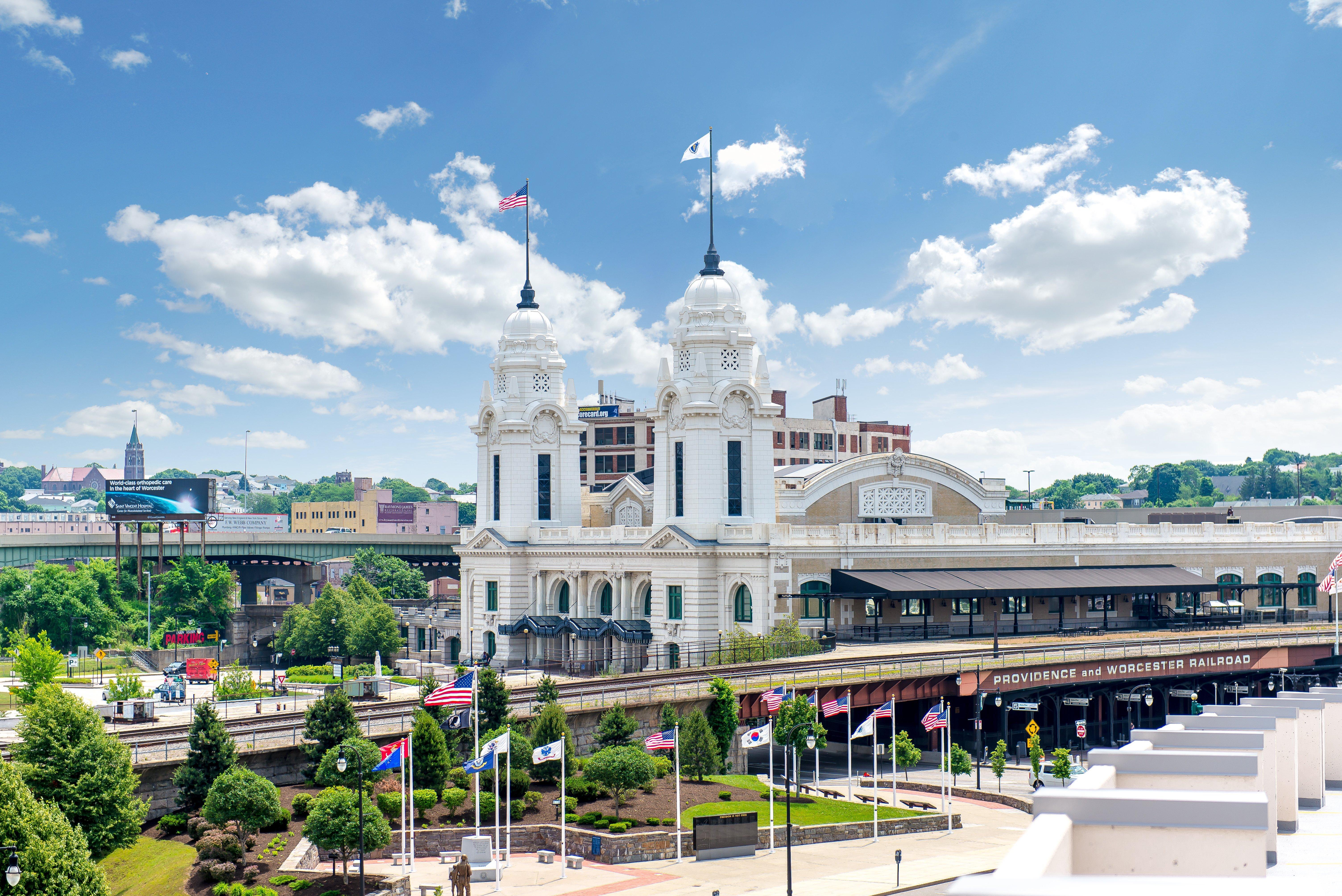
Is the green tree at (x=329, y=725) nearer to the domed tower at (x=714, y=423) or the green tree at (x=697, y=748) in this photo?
the green tree at (x=697, y=748)

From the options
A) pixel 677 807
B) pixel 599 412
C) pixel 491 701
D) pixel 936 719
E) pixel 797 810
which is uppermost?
pixel 599 412

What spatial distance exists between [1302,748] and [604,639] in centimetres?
6875

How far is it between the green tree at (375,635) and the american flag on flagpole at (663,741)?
242 ft

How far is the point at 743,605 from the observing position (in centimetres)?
8325

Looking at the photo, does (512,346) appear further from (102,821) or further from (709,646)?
(102,821)

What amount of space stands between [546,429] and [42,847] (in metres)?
64.2

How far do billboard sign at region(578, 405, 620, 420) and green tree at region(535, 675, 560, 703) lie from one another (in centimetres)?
9896

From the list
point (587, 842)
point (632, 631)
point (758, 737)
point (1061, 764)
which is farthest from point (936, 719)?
point (632, 631)

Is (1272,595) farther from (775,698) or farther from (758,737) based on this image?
(758,737)

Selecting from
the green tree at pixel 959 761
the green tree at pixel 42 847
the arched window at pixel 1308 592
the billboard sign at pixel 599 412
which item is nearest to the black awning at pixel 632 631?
the green tree at pixel 959 761

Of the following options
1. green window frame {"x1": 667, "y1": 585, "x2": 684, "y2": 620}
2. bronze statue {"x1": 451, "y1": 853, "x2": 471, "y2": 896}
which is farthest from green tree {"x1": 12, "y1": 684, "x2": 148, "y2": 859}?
green window frame {"x1": 667, "y1": 585, "x2": 684, "y2": 620}

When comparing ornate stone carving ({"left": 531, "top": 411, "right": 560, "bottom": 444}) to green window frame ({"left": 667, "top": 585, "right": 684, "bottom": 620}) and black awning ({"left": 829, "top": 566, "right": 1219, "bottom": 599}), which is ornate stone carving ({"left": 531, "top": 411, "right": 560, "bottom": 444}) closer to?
green window frame ({"left": 667, "top": 585, "right": 684, "bottom": 620})

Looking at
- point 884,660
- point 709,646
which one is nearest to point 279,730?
point 884,660

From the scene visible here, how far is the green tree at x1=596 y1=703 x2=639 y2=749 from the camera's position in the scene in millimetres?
53781
